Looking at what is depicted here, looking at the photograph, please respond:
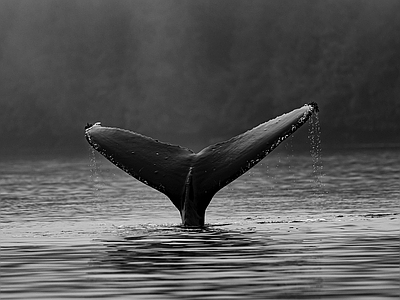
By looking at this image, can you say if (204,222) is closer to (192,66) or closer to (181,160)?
(181,160)

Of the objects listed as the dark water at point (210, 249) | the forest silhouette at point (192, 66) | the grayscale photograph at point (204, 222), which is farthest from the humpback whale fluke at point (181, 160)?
the forest silhouette at point (192, 66)

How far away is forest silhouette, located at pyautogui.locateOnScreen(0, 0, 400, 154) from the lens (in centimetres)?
16200

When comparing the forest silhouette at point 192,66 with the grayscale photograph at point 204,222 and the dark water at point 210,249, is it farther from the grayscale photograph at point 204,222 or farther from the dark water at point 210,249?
the dark water at point 210,249

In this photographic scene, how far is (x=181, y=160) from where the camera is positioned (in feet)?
55.6

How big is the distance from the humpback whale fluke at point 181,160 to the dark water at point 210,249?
0.72 metres

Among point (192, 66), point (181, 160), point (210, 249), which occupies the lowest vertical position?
point (210, 249)

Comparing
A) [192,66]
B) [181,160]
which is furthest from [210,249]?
[192,66]

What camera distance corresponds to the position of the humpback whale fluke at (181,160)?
53.6 ft

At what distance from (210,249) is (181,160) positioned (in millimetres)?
1933

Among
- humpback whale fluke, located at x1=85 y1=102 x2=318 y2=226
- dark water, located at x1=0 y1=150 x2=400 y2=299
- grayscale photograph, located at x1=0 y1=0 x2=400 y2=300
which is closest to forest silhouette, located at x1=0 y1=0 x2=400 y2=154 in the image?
grayscale photograph, located at x1=0 y1=0 x2=400 y2=300

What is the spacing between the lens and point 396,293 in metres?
11.8

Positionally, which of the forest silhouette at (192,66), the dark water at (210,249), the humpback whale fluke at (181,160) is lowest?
the dark water at (210,249)

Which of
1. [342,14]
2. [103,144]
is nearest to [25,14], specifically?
[342,14]

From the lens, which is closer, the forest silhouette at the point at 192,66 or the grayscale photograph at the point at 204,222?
the grayscale photograph at the point at 204,222
